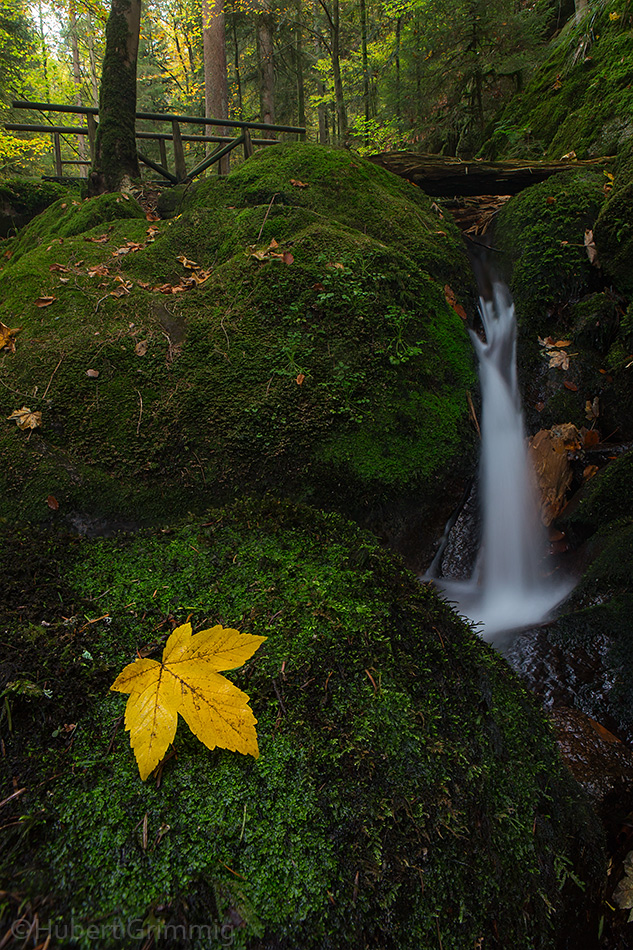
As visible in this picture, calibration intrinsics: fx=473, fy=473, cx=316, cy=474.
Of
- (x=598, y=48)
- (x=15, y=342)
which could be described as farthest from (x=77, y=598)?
(x=598, y=48)

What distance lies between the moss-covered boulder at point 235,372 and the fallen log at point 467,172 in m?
2.96

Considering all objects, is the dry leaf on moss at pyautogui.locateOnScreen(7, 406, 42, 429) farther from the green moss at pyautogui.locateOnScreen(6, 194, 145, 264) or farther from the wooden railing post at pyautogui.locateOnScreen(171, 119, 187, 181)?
the wooden railing post at pyautogui.locateOnScreen(171, 119, 187, 181)

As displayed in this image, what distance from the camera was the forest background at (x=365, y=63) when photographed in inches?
336

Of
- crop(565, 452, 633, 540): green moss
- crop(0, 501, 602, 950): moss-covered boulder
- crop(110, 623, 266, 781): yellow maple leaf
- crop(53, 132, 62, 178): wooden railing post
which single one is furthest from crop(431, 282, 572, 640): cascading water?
crop(53, 132, 62, 178): wooden railing post

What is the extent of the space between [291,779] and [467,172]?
25.0 feet

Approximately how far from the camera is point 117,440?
2961mm

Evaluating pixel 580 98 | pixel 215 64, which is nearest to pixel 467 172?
pixel 580 98

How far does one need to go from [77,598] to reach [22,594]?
0.19 m

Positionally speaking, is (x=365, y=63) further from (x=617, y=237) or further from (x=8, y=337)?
(x=8, y=337)

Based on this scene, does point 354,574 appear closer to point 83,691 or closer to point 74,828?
point 83,691

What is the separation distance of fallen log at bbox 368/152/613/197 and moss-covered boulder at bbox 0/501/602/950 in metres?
6.70

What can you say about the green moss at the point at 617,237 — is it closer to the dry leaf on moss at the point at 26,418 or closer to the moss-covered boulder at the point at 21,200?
the dry leaf on moss at the point at 26,418

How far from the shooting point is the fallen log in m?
6.50

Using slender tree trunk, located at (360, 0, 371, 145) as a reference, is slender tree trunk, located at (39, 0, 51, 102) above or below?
above
